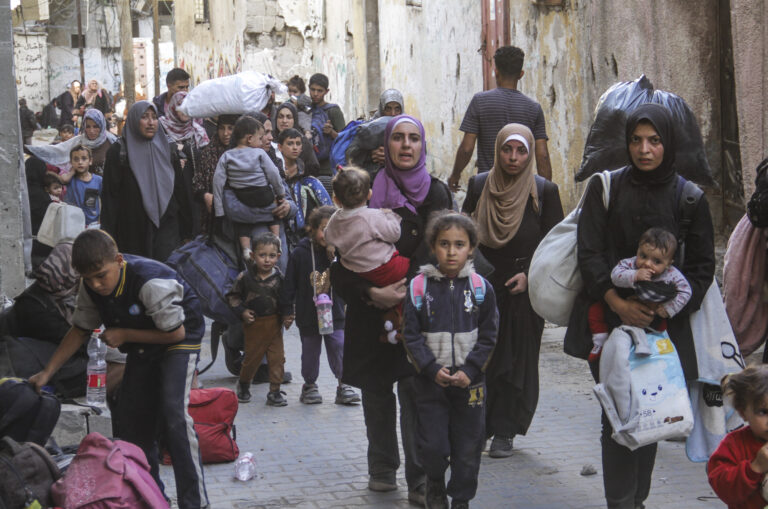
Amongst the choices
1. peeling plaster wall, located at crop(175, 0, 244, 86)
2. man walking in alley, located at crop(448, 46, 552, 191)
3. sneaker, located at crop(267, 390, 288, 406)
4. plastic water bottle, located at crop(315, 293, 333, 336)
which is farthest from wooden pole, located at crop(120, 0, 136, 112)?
plastic water bottle, located at crop(315, 293, 333, 336)

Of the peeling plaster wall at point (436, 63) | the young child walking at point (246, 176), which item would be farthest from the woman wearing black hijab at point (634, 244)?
the peeling plaster wall at point (436, 63)

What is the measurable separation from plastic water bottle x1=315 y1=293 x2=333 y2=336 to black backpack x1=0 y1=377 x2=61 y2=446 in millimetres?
2681

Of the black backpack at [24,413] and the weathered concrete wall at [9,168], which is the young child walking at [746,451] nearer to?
the black backpack at [24,413]

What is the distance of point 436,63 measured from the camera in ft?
51.9

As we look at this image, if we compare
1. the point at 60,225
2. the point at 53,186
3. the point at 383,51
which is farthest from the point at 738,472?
the point at 383,51

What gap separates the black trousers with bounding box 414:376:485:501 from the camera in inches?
187

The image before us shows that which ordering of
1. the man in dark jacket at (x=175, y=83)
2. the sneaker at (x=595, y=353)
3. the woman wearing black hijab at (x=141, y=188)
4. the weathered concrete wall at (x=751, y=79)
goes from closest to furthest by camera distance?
the sneaker at (x=595, y=353)
the weathered concrete wall at (x=751, y=79)
the woman wearing black hijab at (x=141, y=188)
the man in dark jacket at (x=175, y=83)

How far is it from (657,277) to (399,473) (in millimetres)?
2090

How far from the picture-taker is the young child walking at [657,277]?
4207 mm

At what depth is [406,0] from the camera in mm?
16891

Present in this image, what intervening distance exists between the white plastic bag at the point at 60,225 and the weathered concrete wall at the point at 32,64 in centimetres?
4455

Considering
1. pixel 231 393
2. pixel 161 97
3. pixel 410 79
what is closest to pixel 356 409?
pixel 231 393

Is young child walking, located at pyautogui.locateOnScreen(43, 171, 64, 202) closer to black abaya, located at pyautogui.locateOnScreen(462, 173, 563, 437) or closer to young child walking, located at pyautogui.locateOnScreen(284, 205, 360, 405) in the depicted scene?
young child walking, located at pyautogui.locateOnScreen(284, 205, 360, 405)

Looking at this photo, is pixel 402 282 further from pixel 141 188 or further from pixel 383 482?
pixel 141 188
